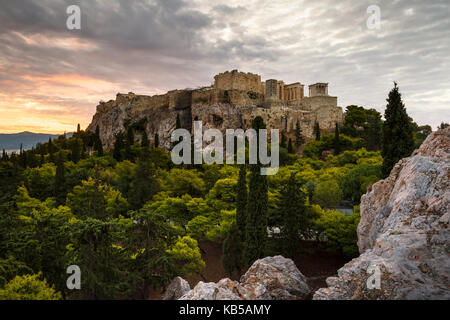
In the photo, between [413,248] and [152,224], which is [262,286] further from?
[152,224]

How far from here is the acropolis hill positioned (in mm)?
66188

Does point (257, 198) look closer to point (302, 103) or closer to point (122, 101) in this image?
point (302, 103)

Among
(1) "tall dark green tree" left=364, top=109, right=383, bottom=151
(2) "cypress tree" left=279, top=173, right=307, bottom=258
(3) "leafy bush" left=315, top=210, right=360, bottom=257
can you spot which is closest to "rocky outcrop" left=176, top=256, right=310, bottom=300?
(2) "cypress tree" left=279, top=173, right=307, bottom=258

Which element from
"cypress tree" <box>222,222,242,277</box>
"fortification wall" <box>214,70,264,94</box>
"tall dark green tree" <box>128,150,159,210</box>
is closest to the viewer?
"cypress tree" <box>222,222,242,277</box>

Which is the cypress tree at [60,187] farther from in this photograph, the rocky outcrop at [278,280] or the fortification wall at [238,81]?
the fortification wall at [238,81]

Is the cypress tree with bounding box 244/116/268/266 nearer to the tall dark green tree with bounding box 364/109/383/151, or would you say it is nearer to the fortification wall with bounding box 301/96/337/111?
the tall dark green tree with bounding box 364/109/383/151

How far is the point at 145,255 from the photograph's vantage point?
43.2 ft

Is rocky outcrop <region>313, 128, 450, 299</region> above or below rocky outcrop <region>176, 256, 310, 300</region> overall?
above

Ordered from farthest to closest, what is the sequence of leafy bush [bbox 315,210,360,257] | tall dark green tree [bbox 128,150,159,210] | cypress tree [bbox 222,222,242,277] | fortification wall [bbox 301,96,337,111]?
fortification wall [bbox 301,96,337,111]
tall dark green tree [bbox 128,150,159,210]
leafy bush [bbox 315,210,360,257]
cypress tree [bbox 222,222,242,277]

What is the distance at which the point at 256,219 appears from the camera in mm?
17609

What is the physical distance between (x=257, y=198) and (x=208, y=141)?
4552cm

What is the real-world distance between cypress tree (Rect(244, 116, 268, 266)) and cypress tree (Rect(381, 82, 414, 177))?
928 centimetres

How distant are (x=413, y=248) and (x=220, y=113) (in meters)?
60.4
